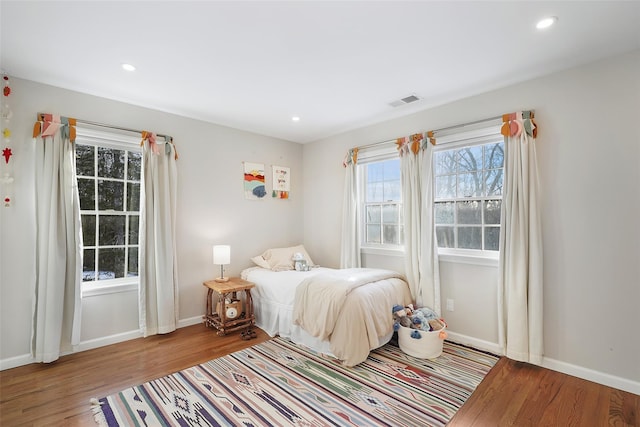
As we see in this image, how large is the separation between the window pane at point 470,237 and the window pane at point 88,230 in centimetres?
388

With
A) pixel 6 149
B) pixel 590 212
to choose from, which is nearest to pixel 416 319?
pixel 590 212

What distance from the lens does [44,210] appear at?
2680 mm

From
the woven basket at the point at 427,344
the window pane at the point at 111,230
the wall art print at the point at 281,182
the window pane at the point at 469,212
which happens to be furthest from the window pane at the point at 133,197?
the window pane at the point at 469,212

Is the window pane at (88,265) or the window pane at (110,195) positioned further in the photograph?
the window pane at (110,195)

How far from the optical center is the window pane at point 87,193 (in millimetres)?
3050

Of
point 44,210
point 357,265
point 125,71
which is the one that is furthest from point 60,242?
point 357,265

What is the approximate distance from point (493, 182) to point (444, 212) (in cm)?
58

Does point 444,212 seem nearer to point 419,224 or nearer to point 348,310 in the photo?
point 419,224

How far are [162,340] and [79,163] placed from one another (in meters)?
2.03

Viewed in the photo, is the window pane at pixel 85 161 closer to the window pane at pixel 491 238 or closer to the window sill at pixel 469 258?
the window sill at pixel 469 258

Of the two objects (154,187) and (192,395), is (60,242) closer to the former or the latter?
(154,187)

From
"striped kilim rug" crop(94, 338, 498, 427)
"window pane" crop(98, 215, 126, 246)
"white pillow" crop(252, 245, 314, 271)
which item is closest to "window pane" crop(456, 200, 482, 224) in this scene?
"striped kilim rug" crop(94, 338, 498, 427)

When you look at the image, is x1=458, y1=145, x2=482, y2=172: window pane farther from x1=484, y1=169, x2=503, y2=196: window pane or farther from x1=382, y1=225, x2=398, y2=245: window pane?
x1=382, y1=225, x2=398, y2=245: window pane

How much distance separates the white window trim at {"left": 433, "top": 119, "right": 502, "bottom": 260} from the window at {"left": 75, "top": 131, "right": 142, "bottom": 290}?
3.42m
